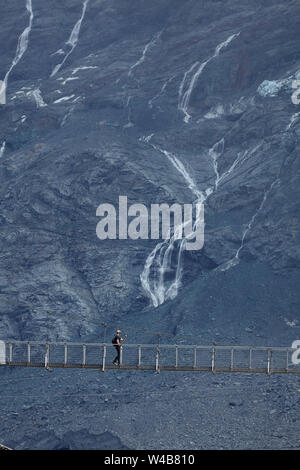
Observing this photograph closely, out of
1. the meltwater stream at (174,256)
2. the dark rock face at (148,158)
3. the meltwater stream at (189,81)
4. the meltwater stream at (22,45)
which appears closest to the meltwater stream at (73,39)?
the dark rock face at (148,158)

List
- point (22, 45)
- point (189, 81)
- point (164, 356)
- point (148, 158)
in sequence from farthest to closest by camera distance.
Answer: point (22, 45) → point (189, 81) → point (148, 158) → point (164, 356)

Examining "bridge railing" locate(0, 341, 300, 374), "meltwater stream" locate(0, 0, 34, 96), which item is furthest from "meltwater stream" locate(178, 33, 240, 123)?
"bridge railing" locate(0, 341, 300, 374)

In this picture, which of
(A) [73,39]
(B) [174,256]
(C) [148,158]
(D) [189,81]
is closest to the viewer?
(B) [174,256]

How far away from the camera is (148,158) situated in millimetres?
86562

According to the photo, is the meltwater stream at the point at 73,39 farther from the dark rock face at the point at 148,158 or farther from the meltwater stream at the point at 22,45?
the meltwater stream at the point at 22,45

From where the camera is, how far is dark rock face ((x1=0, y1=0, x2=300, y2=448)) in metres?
71.9

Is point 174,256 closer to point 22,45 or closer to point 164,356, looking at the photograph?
point 164,356

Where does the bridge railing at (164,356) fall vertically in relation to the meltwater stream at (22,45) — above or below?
below

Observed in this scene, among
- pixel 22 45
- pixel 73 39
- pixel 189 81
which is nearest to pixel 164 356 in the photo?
pixel 189 81

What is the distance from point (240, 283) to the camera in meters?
70.1

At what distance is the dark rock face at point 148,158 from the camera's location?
71.9 m

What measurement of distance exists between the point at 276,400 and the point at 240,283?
14.9m
